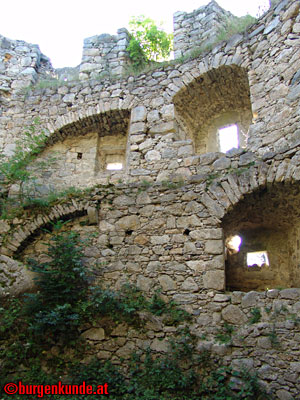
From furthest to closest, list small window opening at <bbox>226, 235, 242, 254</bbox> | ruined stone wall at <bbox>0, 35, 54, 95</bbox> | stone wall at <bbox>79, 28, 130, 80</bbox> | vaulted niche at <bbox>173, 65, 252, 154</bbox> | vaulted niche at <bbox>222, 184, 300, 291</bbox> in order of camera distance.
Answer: ruined stone wall at <bbox>0, 35, 54, 95</bbox>
stone wall at <bbox>79, 28, 130, 80</bbox>
vaulted niche at <bbox>173, 65, 252, 154</bbox>
small window opening at <bbox>226, 235, 242, 254</bbox>
vaulted niche at <bbox>222, 184, 300, 291</bbox>

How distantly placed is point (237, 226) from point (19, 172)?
A: 4.16 meters

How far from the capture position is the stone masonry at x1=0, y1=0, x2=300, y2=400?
4.43 m

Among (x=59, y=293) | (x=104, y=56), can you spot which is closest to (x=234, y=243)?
(x=59, y=293)

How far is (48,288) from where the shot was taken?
4723 mm

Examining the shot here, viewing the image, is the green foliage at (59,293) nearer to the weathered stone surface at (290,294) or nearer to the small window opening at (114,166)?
the weathered stone surface at (290,294)

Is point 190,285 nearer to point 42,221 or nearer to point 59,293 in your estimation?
point 59,293

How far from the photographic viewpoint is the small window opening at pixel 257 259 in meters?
6.14

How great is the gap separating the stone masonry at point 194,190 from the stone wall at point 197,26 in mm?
39

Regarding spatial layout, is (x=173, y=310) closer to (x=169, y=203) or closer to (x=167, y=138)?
(x=169, y=203)

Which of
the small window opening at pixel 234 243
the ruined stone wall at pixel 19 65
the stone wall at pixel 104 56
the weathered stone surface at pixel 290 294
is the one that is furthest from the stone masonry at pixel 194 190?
the ruined stone wall at pixel 19 65

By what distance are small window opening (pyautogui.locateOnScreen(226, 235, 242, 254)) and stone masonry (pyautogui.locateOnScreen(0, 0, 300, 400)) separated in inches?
4.8

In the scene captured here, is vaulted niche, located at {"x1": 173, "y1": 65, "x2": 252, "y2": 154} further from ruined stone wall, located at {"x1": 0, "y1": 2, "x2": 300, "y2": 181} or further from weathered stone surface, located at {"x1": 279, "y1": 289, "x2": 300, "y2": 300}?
weathered stone surface, located at {"x1": 279, "y1": 289, "x2": 300, "y2": 300}

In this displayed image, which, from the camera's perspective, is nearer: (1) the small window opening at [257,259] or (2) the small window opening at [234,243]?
(1) the small window opening at [257,259]

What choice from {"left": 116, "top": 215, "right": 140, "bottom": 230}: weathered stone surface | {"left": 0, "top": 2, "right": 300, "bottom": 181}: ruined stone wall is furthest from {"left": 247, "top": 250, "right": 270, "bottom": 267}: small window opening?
{"left": 116, "top": 215, "right": 140, "bottom": 230}: weathered stone surface
